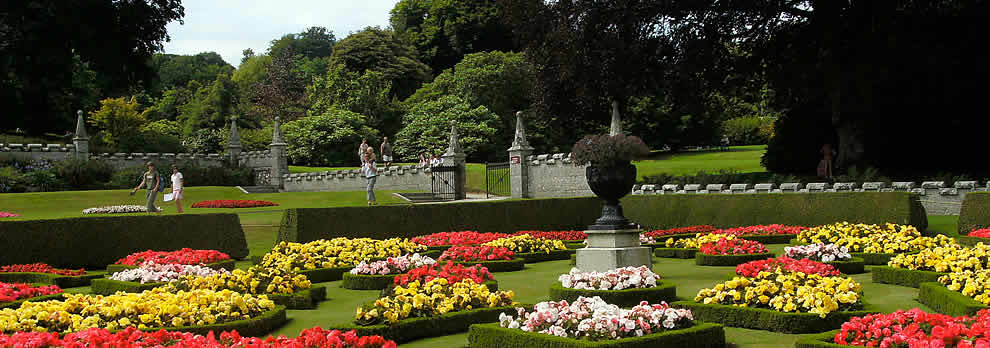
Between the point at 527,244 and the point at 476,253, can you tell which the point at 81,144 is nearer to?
the point at 527,244

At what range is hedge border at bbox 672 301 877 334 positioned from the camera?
8.06 m

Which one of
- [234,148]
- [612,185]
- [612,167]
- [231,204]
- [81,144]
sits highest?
[81,144]

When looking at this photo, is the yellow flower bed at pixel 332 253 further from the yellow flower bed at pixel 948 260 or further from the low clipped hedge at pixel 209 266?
the yellow flower bed at pixel 948 260

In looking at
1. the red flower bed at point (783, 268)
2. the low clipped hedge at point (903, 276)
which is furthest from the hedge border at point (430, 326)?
the low clipped hedge at point (903, 276)

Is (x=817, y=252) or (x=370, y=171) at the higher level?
(x=370, y=171)

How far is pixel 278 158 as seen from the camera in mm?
43594

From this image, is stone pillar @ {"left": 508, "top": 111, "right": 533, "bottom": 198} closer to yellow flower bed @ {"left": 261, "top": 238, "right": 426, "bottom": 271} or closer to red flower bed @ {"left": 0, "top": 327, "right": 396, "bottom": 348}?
yellow flower bed @ {"left": 261, "top": 238, "right": 426, "bottom": 271}

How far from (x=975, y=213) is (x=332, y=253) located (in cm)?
1311

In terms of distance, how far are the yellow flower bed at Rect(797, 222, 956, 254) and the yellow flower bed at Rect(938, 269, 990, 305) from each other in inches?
141

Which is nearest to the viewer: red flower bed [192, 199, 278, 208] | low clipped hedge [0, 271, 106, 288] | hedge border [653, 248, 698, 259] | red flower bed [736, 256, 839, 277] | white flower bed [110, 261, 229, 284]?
red flower bed [736, 256, 839, 277]

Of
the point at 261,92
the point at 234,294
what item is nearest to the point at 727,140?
the point at 261,92

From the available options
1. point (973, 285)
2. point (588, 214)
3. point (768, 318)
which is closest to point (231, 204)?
point (588, 214)

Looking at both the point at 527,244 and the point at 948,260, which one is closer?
the point at 948,260

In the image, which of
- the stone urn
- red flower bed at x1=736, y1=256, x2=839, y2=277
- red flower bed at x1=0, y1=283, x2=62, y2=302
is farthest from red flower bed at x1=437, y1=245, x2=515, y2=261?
red flower bed at x1=0, y1=283, x2=62, y2=302
